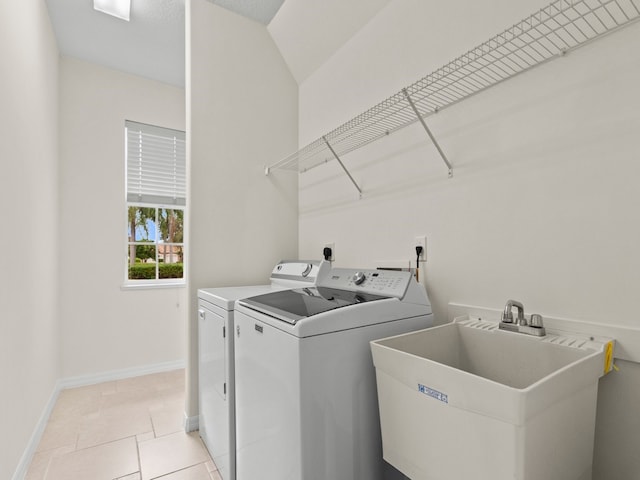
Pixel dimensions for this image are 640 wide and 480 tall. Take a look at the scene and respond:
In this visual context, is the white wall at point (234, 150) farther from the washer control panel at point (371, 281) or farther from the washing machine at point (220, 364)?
the washer control panel at point (371, 281)

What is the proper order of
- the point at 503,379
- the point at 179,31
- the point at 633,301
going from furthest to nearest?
the point at 179,31 → the point at 503,379 → the point at 633,301

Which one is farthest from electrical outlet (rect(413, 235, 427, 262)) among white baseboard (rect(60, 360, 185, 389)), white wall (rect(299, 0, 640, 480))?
white baseboard (rect(60, 360, 185, 389))

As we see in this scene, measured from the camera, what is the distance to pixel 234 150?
2.47 metres

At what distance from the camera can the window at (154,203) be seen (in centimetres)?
338

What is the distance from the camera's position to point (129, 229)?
337 cm

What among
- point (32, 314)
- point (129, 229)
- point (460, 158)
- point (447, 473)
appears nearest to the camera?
point (447, 473)

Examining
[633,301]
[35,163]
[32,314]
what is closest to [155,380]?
[32,314]

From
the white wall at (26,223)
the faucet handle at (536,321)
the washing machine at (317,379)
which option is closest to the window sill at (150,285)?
the white wall at (26,223)

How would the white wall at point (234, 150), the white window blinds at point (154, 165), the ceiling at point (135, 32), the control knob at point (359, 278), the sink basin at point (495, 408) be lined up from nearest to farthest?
the sink basin at point (495, 408) < the control knob at point (359, 278) < the white wall at point (234, 150) < the ceiling at point (135, 32) < the white window blinds at point (154, 165)

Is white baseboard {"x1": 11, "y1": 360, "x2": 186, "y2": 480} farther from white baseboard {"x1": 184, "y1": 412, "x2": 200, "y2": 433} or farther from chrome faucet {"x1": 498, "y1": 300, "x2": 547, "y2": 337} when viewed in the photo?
chrome faucet {"x1": 498, "y1": 300, "x2": 547, "y2": 337}

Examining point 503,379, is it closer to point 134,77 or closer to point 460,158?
point 460,158

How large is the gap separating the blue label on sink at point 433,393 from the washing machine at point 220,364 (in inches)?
40.5

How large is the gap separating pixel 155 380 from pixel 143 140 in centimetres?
240

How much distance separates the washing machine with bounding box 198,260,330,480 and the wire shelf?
815mm
